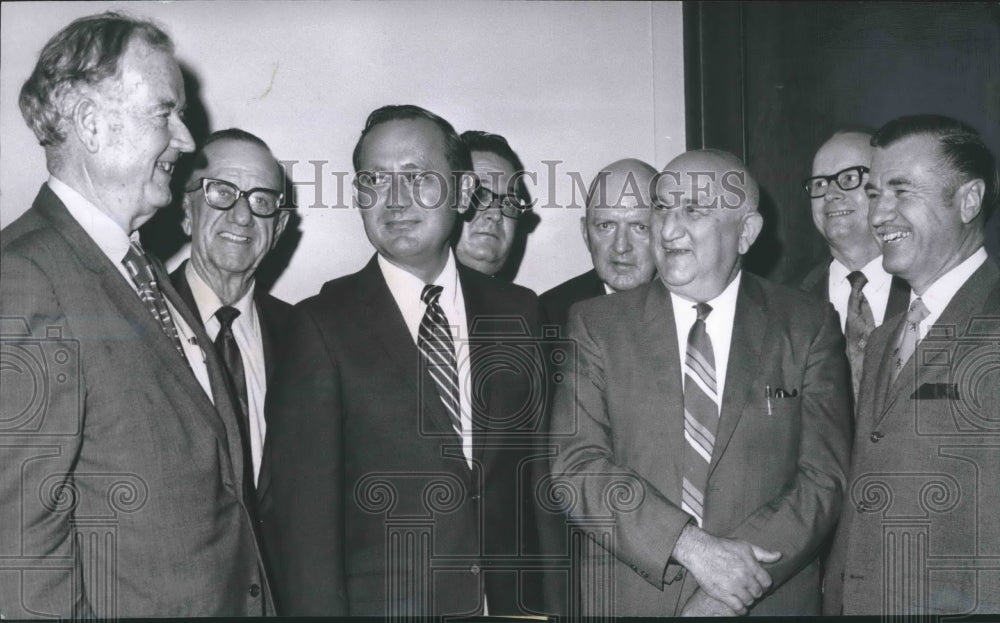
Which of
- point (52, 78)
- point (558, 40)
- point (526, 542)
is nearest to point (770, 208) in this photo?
point (558, 40)

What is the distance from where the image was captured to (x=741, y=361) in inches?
94.5

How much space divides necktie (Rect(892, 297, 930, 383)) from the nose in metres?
1.72

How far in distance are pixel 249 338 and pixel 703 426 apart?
1.12 metres

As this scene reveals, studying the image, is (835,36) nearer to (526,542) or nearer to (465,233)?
(465,233)

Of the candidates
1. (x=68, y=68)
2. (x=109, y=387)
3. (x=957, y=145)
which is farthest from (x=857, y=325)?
(x=68, y=68)

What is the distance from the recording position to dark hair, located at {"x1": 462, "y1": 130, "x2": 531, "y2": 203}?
2.84 meters

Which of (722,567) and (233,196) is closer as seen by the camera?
(722,567)

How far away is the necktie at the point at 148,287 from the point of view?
2.14 metres

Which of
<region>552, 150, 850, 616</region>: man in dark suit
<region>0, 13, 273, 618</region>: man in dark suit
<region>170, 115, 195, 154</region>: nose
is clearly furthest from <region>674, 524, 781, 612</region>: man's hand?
<region>170, 115, 195, 154</region>: nose

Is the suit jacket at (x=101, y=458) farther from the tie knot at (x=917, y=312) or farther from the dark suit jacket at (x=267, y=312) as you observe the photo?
the tie knot at (x=917, y=312)

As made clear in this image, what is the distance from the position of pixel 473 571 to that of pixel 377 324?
0.62m

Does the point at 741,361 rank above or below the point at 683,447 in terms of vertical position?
above

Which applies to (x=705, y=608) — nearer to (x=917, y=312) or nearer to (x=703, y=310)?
(x=703, y=310)

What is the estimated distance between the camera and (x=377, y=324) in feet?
8.02
